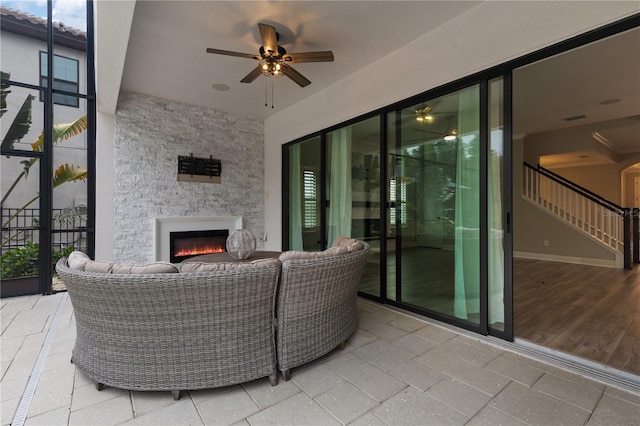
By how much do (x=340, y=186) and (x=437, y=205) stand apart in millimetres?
1610

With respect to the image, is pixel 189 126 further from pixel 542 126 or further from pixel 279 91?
pixel 542 126

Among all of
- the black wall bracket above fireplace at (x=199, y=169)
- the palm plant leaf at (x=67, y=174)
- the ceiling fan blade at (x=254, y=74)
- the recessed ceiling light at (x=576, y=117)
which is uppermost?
the recessed ceiling light at (x=576, y=117)

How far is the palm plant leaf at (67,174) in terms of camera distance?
4.15 metres

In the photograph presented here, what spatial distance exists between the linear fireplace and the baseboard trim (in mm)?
6711

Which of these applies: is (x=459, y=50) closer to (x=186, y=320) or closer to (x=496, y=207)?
(x=496, y=207)

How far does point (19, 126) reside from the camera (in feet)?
13.0

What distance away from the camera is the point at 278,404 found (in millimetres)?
1772

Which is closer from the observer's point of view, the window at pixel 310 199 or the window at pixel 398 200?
the window at pixel 398 200

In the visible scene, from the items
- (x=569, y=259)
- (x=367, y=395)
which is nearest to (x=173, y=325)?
(x=367, y=395)

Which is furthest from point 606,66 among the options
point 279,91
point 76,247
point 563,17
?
point 76,247

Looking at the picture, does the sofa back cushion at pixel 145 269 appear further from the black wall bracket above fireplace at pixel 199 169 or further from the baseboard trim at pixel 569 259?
the baseboard trim at pixel 569 259

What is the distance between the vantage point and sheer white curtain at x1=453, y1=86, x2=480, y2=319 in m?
2.80

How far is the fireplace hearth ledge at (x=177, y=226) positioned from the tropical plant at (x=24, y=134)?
48.8 inches

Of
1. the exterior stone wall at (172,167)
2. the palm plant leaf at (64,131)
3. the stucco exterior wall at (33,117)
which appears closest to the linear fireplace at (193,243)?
the exterior stone wall at (172,167)
